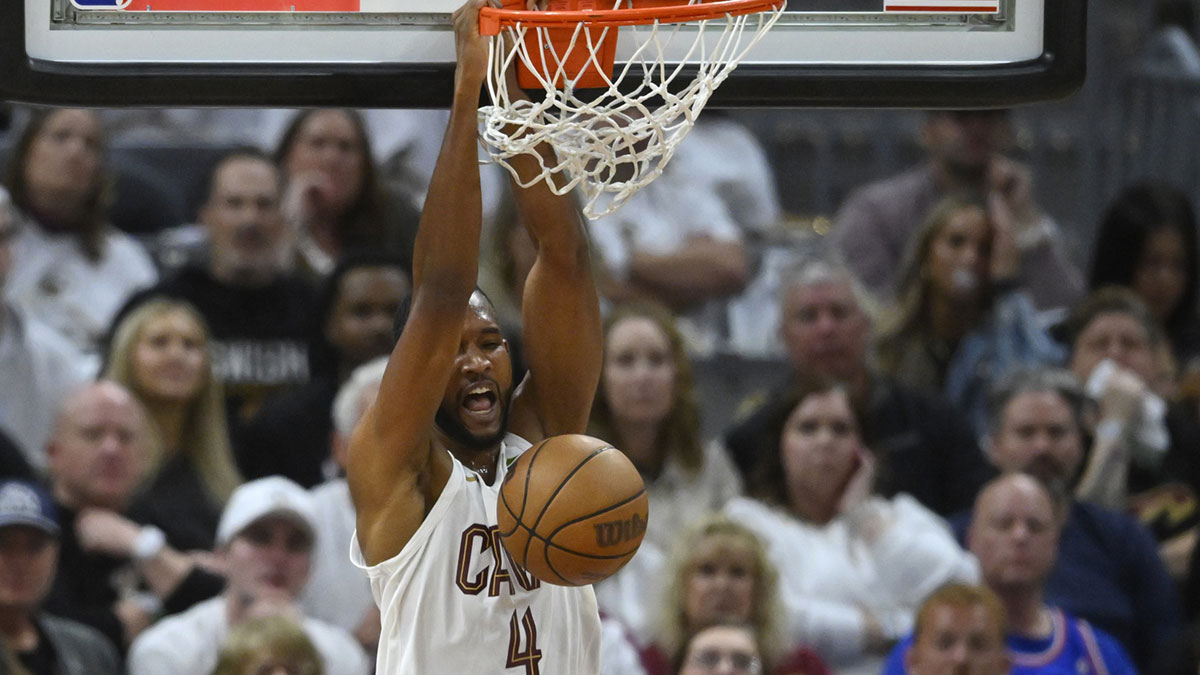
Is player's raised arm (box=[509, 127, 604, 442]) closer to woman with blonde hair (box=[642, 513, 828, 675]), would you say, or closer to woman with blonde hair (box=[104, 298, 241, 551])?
woman with blonde hair (box=[642, 513, 828, 675])

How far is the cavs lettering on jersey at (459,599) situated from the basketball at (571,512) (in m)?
0.21

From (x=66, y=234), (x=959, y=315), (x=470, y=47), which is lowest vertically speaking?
(x=959, y=315)

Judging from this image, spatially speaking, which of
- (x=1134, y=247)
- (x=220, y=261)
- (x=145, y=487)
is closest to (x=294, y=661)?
(x=145, y=487)

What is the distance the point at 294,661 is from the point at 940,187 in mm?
3073

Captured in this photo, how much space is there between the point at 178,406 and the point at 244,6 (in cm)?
258

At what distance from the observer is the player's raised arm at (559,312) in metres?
3.96

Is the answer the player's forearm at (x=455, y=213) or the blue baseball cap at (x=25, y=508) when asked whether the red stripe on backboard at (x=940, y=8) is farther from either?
the blue baseball cap at (x=25, y=508)

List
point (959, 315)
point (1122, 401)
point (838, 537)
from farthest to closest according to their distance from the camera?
point (959, 315) < point (1122, 401) < point (838, 537)

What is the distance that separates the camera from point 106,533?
230 inches

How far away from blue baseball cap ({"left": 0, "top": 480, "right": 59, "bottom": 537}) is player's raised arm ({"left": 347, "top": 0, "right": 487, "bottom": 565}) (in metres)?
2.15

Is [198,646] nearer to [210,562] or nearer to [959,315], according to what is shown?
[210,562]

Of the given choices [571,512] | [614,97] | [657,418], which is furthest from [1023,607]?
[614,97]

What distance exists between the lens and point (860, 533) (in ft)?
20.1

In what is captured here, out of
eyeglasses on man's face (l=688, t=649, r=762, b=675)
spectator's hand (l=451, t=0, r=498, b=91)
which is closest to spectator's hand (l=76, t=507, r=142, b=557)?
eyeglasses on man's face (l=688, t=649, r=762, b=675)
